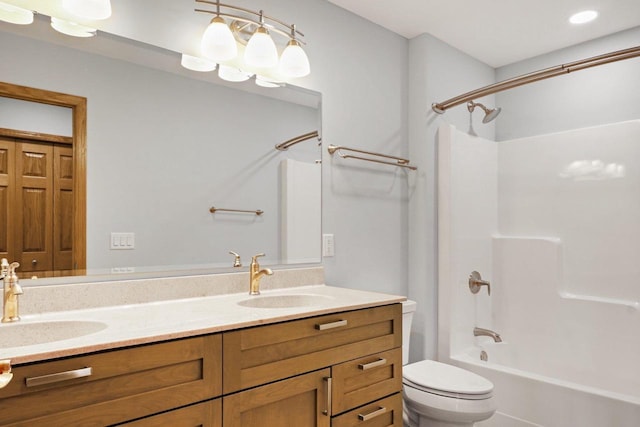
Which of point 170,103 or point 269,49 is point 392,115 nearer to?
point 269,49

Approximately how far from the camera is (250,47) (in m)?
1.90

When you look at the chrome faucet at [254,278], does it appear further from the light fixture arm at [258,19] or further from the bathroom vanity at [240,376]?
the light fixture arm at [258,19]

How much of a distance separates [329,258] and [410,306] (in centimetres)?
51

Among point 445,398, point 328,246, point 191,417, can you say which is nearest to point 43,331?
point 191,417

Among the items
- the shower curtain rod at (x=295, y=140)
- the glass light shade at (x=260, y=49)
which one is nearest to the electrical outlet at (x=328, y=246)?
the shower curtain rod at (x=295, y=140)

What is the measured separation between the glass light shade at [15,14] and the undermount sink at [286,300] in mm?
1253

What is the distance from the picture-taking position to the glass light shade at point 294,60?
6.57ft

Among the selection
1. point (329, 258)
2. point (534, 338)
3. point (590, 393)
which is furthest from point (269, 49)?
point (534, 338)

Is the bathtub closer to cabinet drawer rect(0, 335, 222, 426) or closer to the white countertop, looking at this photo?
the white countertop

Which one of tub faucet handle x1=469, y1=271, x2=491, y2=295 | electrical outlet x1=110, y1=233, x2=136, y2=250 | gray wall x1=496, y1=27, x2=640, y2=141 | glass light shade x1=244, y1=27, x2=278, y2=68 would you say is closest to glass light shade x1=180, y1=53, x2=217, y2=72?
glass light shade x1=244, y1=27, x2=278, y2=68

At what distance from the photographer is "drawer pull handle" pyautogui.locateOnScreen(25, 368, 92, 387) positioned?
0.92 meters

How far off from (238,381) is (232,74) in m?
1.31

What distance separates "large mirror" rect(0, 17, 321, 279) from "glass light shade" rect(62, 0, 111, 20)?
3.0 inches

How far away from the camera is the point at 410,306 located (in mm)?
2289
